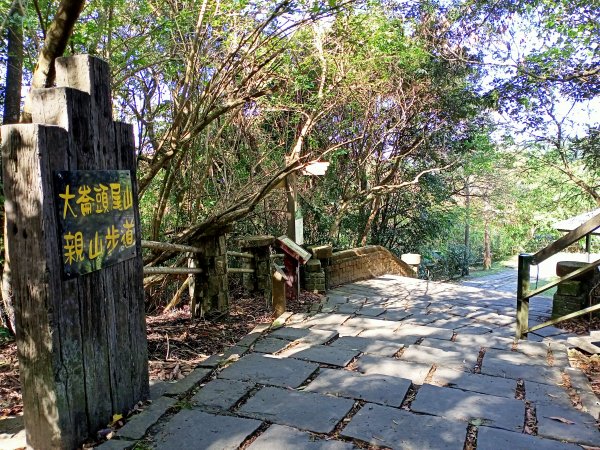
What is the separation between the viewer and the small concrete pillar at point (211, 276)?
445 cm

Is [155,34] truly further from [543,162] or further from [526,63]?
[543,162]

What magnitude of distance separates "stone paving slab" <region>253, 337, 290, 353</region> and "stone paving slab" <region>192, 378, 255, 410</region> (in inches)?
31.1

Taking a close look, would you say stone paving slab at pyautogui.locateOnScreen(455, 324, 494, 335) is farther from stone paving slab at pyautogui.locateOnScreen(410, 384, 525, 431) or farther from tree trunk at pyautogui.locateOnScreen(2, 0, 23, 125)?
tree trunk at pyautogui.locateOnScreen(2, 0, 23, 125)

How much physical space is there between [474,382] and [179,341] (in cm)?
231

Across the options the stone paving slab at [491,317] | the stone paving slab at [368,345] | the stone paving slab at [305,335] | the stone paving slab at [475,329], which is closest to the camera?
the stone paving slab at [368,345]

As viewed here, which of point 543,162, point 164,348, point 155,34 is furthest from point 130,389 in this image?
point 543,162

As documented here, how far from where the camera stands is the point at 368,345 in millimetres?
3855

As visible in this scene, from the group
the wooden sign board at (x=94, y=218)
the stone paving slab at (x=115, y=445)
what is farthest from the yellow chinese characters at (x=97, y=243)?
the stone paving slab at (x=115, y=445)

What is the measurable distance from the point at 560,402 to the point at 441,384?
71 cm

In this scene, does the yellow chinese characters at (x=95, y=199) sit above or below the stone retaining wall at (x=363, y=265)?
above

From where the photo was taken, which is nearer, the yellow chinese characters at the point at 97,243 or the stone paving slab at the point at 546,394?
the yellow chinese characters at the point at 97,243

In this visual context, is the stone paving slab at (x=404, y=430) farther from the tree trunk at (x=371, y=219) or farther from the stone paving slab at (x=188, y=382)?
the tree trunk at (x=371, y=219)

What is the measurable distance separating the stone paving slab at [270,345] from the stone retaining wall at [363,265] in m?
3.89

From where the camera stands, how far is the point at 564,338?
471 centimetres
